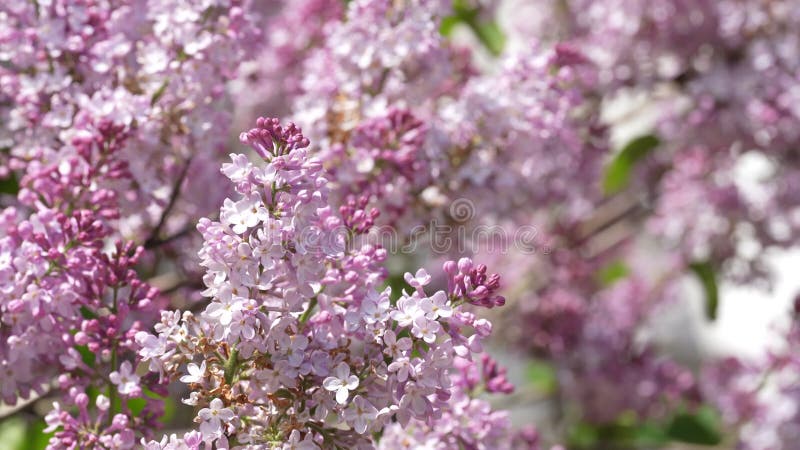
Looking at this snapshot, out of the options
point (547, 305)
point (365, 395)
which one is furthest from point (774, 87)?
point (365, 395)

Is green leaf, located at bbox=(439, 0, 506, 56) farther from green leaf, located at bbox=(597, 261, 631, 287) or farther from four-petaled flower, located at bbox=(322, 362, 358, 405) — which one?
four-petaled flower, located at bbox=(322, 362, 358, 405)

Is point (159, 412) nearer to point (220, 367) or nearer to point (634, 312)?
point (220, 367)

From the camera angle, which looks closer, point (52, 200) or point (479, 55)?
point (52, 200)

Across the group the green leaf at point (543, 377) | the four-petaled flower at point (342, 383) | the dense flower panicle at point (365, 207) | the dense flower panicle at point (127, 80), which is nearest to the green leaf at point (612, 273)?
the dense flower panicle at point (365, 207)

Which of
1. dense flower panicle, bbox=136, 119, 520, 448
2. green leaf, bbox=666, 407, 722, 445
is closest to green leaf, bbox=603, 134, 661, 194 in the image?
green leaf, bbox=666, 407, 722, 445

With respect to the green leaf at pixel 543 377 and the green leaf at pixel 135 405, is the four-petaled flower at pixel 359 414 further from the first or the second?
the green leaf at pixel 543 377
